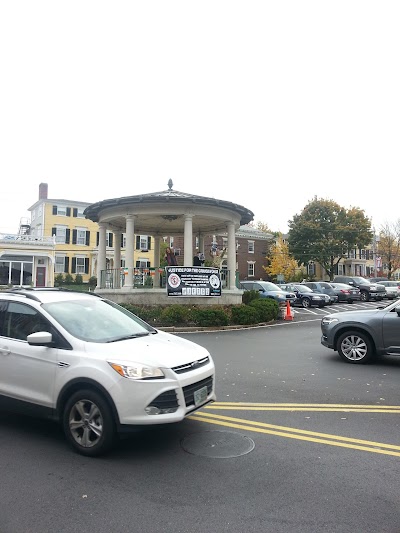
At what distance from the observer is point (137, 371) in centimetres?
402

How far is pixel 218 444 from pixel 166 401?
88 centimetres

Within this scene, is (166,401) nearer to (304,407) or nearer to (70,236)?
(304,407)

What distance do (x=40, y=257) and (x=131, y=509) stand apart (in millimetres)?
44574

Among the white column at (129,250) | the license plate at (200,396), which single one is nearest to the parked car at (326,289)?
the white column at (129,250)

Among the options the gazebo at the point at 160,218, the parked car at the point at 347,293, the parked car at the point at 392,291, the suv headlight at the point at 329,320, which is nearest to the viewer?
the suv headlight at the point at 329,320

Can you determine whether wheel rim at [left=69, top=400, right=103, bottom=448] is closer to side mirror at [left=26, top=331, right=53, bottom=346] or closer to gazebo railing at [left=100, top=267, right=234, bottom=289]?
side mirror at [left=26, top=331, right=53, bottom=346]

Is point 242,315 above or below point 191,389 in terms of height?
below

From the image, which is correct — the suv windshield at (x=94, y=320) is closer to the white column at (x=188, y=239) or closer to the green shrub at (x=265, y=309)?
the white column at (x=188, y=239)

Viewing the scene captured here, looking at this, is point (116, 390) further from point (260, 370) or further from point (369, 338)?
Answer: point (369, 338)

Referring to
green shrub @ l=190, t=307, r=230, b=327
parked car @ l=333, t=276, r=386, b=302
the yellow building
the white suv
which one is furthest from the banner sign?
the yellow building

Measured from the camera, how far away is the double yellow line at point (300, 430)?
4.41 metres

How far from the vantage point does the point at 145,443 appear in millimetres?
4484

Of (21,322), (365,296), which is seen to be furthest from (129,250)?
(365,296)

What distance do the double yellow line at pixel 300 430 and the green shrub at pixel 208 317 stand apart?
9744mm
